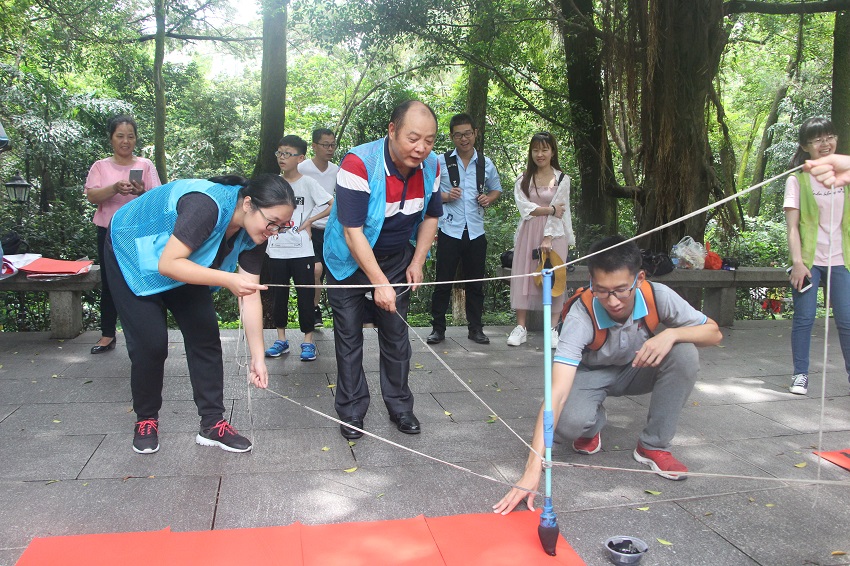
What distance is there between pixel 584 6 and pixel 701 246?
3340mm

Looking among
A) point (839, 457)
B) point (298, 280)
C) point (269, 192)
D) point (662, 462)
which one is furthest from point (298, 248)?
point (839, 457)

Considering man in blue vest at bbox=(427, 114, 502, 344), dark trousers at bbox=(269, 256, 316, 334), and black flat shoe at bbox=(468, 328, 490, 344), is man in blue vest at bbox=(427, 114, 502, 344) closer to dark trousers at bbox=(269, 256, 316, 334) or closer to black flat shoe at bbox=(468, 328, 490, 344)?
black flat shoe at bbox=(468, 328, 490, 344)

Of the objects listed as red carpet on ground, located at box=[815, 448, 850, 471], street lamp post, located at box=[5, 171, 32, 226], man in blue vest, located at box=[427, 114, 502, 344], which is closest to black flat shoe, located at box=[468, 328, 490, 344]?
man in blue vest, located at box=[427, 114, 502, 344]

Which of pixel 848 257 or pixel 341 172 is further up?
pixel 341 172

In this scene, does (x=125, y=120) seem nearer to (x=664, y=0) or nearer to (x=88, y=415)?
(x=88, y=415)

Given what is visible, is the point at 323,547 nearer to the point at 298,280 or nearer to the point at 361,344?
the point at 361,344

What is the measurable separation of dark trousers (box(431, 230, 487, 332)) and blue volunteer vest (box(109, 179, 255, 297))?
261cm

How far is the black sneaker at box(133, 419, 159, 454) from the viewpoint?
3.21 meters

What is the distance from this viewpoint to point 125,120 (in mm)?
4801

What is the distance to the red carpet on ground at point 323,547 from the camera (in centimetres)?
230

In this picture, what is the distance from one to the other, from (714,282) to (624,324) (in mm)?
4117

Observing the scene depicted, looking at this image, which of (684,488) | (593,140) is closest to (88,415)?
(684,488)

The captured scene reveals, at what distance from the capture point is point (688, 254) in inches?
268

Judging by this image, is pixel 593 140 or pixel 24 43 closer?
pixel 593 140
